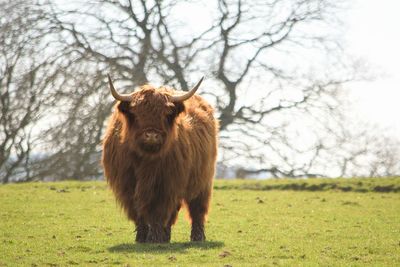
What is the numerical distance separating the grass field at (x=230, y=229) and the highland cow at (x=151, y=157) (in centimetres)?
48

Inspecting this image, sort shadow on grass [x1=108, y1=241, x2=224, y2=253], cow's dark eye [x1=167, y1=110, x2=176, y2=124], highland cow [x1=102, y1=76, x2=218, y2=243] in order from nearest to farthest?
1. shadow on grass [x1=108, y1=241, x2=224, y2=253]
2. highland cow [x1=102, y1=76, x2=218, y2=243]
3. cow's dark eye [x1=167, y1=110, x2=176, y2=124]

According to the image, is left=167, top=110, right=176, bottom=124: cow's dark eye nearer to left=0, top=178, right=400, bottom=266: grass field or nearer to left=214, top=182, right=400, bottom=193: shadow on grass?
left=0, top=178, right=400, bottom=266: grass field

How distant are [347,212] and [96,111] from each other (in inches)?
622

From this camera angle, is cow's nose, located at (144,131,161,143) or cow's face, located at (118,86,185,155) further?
cow's face, located at (118,86,185,155)

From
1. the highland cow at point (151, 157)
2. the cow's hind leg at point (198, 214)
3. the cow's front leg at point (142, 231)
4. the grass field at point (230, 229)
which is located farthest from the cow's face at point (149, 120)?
the cow's hind leg at point (198, 214)

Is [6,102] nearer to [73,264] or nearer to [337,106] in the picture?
[337,106]

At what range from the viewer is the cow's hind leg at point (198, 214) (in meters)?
11.1

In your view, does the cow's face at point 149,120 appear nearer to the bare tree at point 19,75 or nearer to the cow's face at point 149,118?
the cow's face at point 149,118

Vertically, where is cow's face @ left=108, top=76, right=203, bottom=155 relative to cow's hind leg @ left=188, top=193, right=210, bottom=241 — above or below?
above

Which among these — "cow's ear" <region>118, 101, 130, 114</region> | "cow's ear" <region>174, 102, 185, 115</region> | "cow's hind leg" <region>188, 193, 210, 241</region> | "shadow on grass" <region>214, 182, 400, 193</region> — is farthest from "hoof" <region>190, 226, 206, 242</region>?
"shadow on grass" <region>214, 182, 400, 193</region>

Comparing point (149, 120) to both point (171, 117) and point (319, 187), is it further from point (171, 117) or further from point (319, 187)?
point (319, 187)

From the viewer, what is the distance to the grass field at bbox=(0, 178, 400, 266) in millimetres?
8883

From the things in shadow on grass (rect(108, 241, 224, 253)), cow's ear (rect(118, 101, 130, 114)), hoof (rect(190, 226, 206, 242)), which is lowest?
shadow on grass (rect(108, 241, 224, 253))

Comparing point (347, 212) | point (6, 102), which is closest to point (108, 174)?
point (347, 212)
